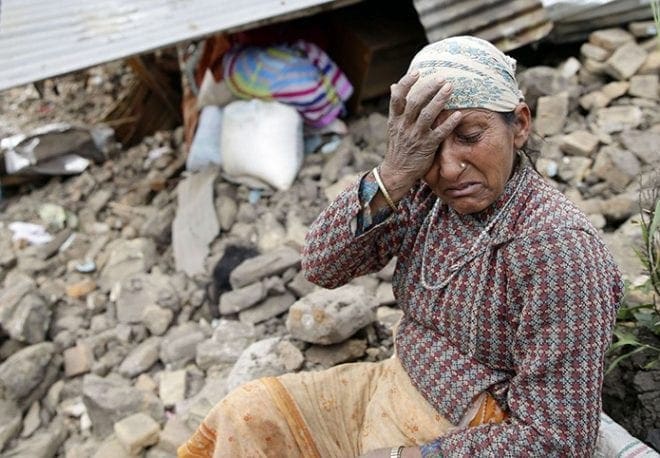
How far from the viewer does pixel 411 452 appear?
175 centimetres

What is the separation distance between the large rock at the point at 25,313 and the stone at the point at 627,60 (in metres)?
3.33

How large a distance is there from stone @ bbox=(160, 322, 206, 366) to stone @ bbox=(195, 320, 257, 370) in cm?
9

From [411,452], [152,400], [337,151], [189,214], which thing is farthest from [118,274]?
[411,452]

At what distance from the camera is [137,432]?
301 centimetres

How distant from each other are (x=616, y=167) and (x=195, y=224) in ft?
7.62

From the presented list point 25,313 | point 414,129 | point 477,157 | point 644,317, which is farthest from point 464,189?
point 25,313

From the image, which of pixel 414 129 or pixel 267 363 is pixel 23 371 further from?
pixel 414 129

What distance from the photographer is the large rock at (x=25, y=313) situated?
3.69 metres

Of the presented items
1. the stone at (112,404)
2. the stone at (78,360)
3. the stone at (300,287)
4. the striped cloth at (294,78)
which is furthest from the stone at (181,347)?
the striped cloth at (294,78)

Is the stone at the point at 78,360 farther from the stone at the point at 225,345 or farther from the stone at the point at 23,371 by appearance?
the stone at the point at 225,345

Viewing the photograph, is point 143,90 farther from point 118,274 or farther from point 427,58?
point 427,58

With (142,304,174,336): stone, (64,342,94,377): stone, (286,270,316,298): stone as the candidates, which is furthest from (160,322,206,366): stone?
(286,270,316,298): stone

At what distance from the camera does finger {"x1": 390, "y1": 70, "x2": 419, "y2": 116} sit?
152 cm

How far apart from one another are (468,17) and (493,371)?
253 cm
